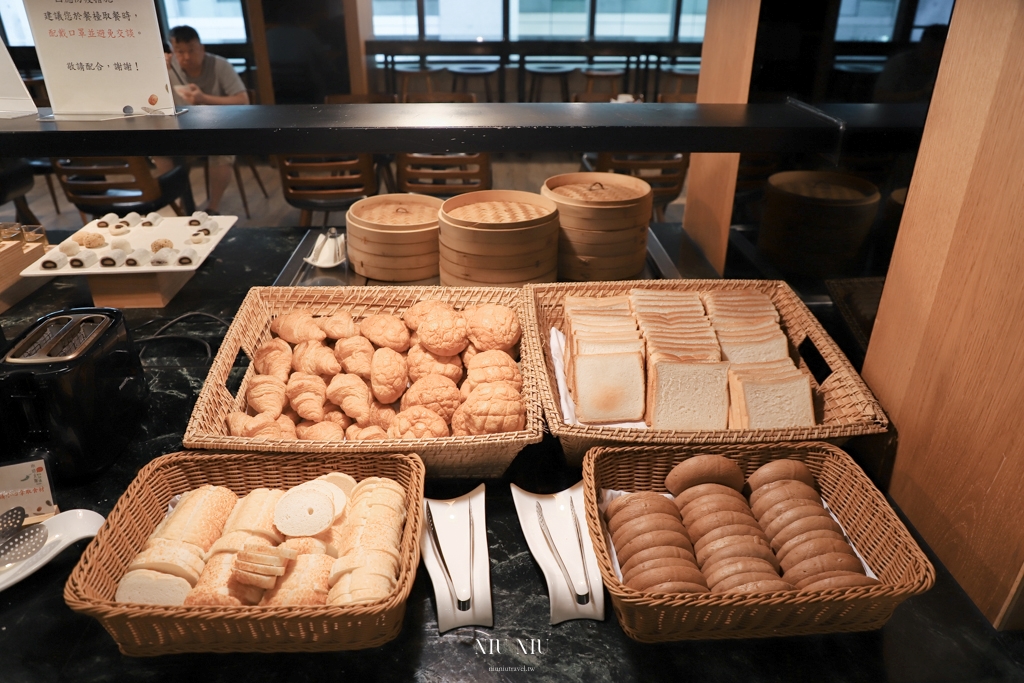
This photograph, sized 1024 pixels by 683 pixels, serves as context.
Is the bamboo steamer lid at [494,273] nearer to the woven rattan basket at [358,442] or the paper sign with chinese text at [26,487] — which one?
the woven rattan basket at [358,442]

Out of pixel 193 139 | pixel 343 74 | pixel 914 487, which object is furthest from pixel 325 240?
pixel 343 74

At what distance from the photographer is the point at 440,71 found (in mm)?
7281

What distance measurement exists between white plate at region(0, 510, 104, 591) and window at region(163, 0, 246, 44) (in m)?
6.44

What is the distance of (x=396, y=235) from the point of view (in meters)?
2.21

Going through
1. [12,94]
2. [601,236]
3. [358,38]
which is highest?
[12,94]

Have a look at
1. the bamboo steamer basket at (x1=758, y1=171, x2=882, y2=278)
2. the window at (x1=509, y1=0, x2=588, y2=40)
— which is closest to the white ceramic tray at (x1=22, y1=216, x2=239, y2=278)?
the bamboo steamer basket at (x1=758, y1=171, x2=882, y2=278)

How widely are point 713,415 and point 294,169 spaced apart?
3.66m

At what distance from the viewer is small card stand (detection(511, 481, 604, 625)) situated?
135 cm

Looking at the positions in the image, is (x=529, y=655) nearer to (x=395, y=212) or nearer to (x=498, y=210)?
(x=498, y=210)

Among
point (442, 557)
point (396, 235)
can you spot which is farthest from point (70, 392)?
point (396, 235)

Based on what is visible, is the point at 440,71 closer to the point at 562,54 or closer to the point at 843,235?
the point at 562,54

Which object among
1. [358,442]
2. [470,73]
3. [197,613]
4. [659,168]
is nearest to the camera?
[197,613]

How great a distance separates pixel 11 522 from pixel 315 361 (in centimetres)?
77

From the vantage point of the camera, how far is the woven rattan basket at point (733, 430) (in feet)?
5.08
